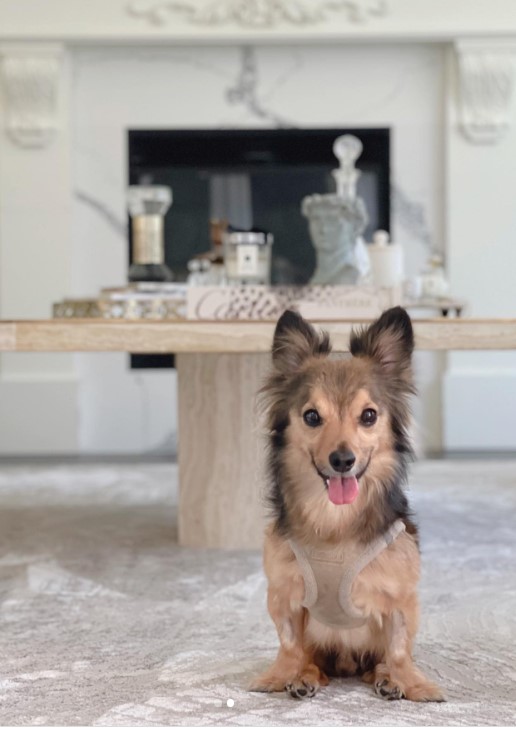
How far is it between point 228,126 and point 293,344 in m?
4.26

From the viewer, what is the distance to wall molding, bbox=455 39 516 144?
557 cm

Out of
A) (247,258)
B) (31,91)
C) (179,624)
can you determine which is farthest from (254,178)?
(179,624)

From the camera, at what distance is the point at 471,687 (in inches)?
73.0

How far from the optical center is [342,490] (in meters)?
1.63

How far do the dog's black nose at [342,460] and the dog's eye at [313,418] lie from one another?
74 millimetres

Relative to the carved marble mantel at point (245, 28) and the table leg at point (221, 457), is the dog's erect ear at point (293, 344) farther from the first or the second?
the carved marble mantel at point (245, 28)

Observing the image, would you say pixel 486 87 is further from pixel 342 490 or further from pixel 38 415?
pixel 342 490

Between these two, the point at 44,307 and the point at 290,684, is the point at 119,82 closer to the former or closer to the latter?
the point at 44,307

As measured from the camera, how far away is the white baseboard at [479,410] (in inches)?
227

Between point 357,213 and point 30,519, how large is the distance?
1505 millimetres

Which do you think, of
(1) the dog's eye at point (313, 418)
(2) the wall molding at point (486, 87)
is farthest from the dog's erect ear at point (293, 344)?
(2) the wall molding at point (486, 87)

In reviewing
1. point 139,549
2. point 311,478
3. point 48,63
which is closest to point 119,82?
point 48,63

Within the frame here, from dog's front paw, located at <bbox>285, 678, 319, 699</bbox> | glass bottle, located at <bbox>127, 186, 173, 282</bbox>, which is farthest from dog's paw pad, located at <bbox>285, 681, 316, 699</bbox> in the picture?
glass bottle, located at <bbox>127, 186, 173, 282</bbox>

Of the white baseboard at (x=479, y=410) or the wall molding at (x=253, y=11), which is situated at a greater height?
the wall molding at (x=253, y=11)
